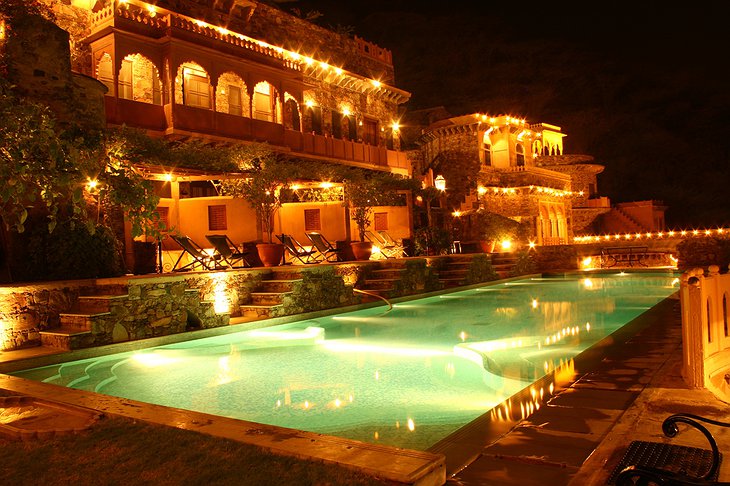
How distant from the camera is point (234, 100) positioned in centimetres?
1914

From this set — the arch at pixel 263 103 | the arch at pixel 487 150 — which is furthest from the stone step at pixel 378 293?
the arch at pixel 487 150

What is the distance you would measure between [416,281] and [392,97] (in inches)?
537

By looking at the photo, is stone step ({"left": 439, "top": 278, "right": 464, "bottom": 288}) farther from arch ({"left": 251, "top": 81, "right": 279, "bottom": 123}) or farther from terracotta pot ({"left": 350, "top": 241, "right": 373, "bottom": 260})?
arch ({"left": 251, "top": 81, "right": 279, "bottom": 123})

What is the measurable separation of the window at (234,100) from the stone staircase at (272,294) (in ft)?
30.8

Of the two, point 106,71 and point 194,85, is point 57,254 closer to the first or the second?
point 106,71

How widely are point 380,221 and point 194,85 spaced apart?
335 inches

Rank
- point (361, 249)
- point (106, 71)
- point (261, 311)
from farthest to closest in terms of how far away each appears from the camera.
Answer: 1. point (106, 71)
2. point (361, 249)
3. point (261, 311)

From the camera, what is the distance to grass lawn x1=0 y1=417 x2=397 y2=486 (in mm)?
2568

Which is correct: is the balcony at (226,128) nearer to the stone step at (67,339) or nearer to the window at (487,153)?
the stone step at (67,339)

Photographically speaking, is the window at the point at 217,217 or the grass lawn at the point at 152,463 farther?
the window at the point at 217,217

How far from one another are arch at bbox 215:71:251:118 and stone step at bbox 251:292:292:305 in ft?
30.7

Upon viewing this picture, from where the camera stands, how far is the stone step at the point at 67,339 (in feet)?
24.0

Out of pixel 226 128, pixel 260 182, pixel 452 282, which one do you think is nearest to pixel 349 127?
pixel 226 128

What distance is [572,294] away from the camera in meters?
14.1
